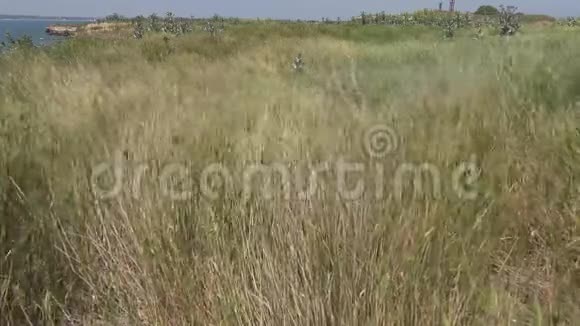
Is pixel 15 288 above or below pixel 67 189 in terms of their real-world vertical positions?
below

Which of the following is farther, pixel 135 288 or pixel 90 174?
pixel 90 174

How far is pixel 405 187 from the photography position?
75.1 inches

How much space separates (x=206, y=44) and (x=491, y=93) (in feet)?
32.1

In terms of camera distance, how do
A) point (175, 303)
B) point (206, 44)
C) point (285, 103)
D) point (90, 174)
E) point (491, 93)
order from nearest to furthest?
1. point (175, 303)
2. point (90, 174)
3. point (491, 93)
4. point (285, 103)
5. point (206, 44)

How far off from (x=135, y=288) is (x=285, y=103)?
2.24 m

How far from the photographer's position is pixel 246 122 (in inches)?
116

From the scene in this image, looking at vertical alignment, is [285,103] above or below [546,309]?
above

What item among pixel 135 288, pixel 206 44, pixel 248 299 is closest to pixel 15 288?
pixel 135 288

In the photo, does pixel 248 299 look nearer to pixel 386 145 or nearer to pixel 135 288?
pixel 135 288

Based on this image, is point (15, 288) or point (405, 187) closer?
point (15, 288)

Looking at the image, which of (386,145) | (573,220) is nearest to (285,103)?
(386,145)

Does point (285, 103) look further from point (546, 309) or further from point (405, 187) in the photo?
point (546, 309)

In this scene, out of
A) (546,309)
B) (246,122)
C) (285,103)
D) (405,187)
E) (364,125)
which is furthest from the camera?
(285,103)

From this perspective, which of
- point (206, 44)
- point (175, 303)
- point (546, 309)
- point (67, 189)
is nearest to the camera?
point (546, 309)
